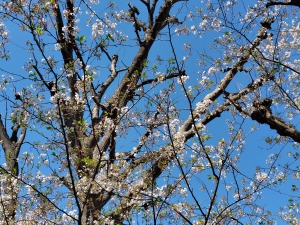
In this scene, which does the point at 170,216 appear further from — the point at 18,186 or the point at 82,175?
the point at 18,186

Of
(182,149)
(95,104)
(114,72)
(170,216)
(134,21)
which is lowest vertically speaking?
(170,216)

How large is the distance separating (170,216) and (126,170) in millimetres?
860

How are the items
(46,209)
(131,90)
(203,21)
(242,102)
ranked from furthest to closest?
(203,21), (131,90), (242,102), (46,209)

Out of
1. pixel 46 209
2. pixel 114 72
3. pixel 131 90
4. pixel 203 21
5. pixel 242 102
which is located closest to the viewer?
pixel 46 209

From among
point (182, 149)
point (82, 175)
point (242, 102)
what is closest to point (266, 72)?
point (242, 102)

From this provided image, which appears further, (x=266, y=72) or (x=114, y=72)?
(x=114, y=72)

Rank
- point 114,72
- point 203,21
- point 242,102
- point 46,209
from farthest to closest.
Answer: point 114,72 → point 203,21 → point 242,102 → point 46,209

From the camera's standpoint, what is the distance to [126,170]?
4551mm

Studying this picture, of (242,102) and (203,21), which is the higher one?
(203,21)

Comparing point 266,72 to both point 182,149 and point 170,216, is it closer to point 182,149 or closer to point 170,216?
point 182,149

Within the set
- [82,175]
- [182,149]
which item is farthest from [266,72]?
[82,175]

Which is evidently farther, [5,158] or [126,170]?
[5,158]

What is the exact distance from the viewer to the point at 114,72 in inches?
259

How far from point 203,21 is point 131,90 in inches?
75.2
